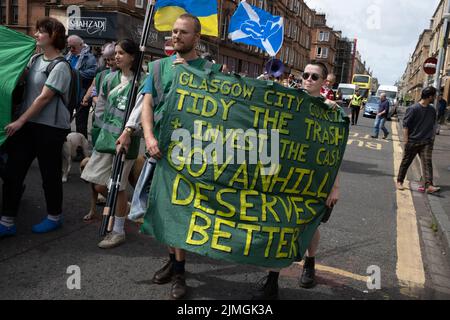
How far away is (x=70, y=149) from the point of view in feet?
19.2

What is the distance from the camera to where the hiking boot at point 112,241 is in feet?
12.3

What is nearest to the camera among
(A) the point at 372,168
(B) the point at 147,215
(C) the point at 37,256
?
(B) the point at 147,215

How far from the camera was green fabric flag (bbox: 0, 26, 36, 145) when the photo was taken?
12.3 feet

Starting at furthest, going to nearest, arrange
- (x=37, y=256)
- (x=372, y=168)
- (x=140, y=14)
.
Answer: (x=140, y=14) → (x=372, y=168) → (x=37, y=256)

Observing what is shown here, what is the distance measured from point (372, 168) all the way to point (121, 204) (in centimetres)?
679

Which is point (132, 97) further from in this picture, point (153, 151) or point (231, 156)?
point (231, 156)

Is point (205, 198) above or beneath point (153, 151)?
beneath

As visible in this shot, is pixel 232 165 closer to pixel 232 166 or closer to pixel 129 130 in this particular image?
pixel 232 166

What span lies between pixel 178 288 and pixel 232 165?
3.13 feet

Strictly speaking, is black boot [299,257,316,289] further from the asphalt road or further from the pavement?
the pavement

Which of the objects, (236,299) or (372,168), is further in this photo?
(372,168)

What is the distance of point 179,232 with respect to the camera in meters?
2.79

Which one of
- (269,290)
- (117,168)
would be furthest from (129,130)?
(269,290)

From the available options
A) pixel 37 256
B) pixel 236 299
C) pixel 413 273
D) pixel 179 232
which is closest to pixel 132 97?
pixel 179 232
